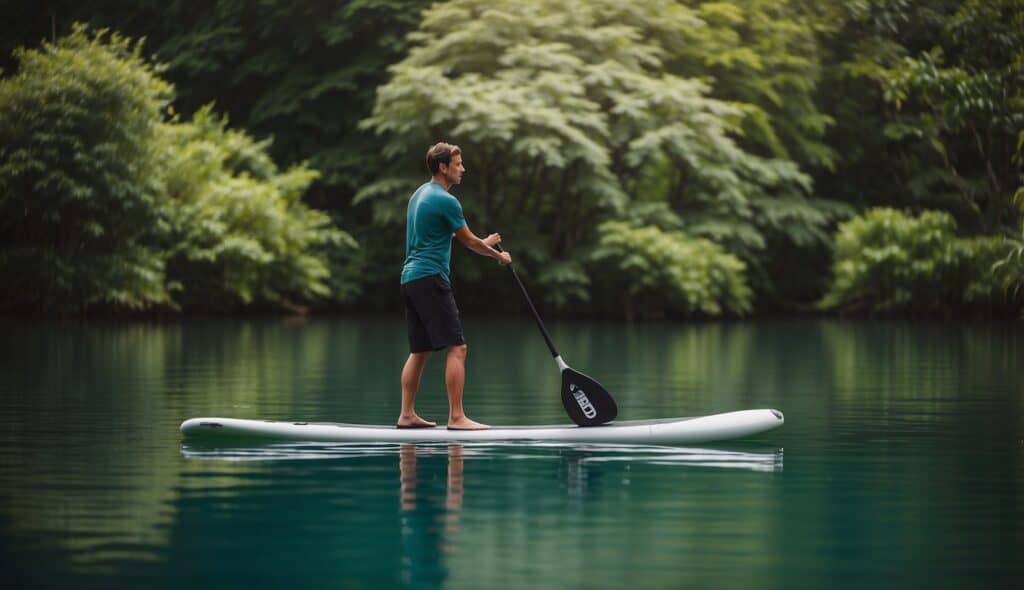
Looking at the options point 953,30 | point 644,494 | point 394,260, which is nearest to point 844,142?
point 953,30

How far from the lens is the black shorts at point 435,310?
35.3ft

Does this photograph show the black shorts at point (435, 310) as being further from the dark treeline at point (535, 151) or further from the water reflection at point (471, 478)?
the dark treeline at point (535, 151)

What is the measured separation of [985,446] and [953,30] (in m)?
27.7

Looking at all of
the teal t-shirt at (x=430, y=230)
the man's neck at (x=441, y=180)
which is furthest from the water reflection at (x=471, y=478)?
the man's neck at (x=441, y=180)

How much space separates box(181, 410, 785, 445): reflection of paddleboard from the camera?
34.6ft

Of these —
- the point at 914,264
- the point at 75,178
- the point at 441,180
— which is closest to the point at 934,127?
the point at 914,264

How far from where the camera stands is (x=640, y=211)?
121 ft

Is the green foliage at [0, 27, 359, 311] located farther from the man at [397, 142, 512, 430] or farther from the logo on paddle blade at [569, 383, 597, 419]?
the logo on paddle blade at [569, 383, 597, 419]

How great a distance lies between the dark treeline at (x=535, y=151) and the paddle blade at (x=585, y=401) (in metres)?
20.0

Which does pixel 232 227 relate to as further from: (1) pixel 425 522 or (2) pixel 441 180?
(1) pixel 425 522

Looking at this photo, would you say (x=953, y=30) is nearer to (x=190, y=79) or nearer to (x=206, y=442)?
(x=190, y=79)

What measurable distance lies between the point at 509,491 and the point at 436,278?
2.72m

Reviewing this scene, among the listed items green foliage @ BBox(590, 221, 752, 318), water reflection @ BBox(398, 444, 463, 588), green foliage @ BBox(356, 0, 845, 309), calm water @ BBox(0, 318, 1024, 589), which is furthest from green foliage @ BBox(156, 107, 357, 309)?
water reflection @ BBox(398, 444, 463, 588)

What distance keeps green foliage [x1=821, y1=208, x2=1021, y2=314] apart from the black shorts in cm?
2612
